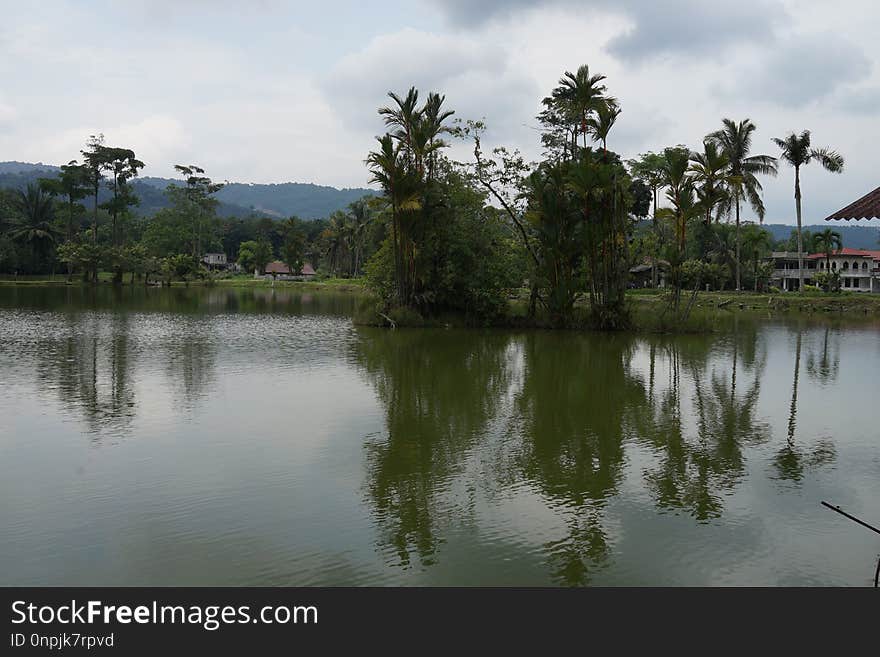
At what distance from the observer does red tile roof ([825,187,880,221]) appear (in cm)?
873

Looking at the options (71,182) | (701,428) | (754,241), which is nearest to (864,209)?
(701,428)

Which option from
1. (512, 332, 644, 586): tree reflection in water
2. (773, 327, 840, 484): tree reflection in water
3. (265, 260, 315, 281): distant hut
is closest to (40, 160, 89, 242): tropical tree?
(265, 260, 315, 281): distant hut

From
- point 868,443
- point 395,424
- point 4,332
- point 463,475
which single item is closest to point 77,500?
point 463,475

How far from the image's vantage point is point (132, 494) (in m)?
8.55

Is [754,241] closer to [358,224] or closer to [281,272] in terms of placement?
[358,224]

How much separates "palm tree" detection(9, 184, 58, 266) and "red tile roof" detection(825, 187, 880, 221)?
3356 inches

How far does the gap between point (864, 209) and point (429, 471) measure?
6370 mm

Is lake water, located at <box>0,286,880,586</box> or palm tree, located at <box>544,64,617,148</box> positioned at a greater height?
palm tree, located at <box>544,64,617,148</box>

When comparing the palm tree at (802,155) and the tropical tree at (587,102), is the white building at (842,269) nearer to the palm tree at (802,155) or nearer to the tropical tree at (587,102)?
the palm tree at (802,155)

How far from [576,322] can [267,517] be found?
24.8 metres

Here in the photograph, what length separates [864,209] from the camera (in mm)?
9031

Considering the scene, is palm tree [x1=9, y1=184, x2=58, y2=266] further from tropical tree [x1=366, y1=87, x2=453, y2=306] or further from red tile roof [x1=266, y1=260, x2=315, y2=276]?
tropical tree [x1=366, y1=87, x2=453, y2=306]

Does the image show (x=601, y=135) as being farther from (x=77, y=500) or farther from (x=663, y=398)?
(x=77, y=500)
